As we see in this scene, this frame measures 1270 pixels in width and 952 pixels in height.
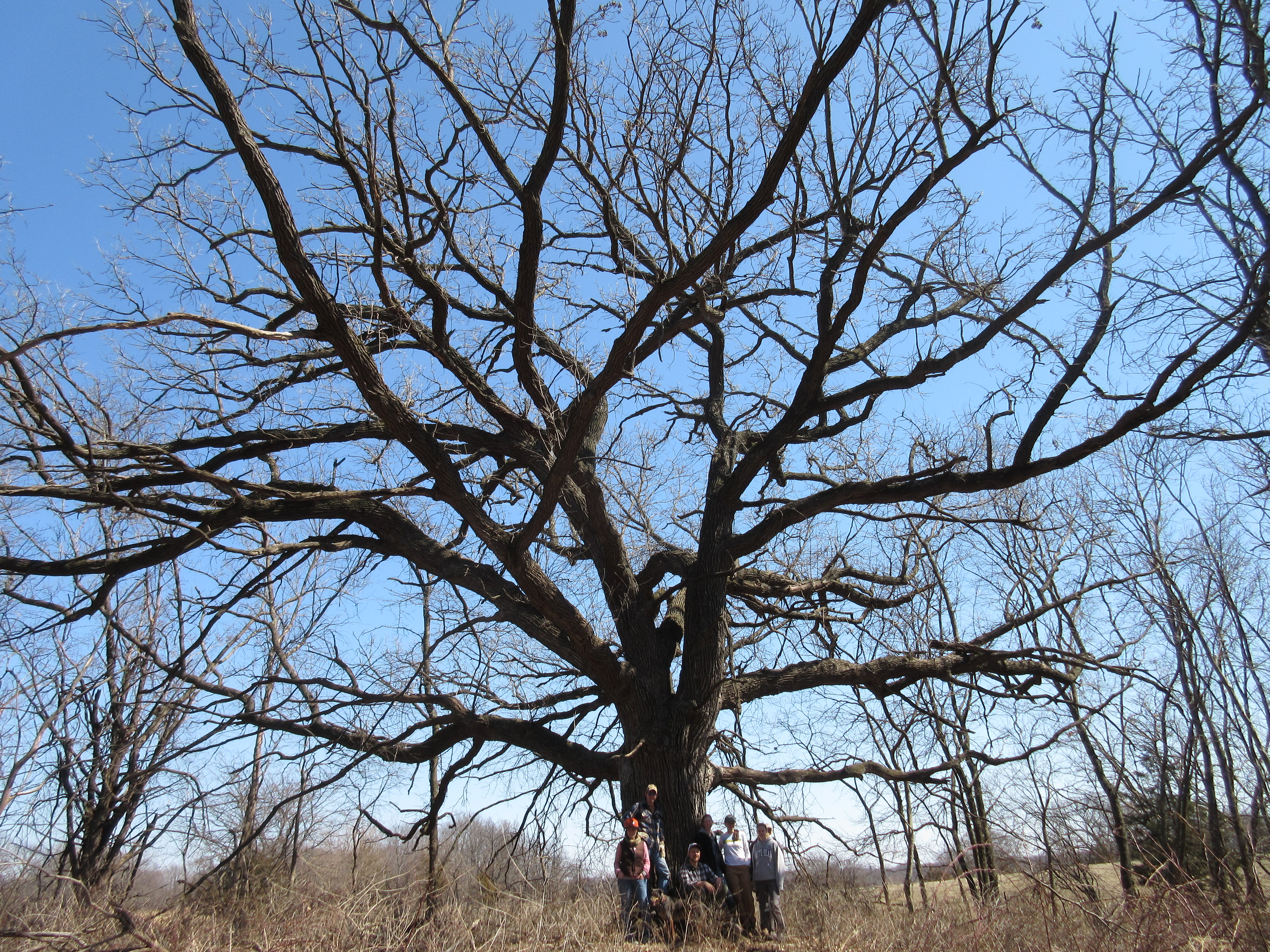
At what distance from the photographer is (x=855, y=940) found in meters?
5.30

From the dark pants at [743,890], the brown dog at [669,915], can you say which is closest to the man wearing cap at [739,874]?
the dark pants at [743,890]

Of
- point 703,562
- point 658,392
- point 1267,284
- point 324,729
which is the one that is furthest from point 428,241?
point 1267,284

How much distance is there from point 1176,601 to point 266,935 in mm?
16575

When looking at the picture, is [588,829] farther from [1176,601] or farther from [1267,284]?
[1176,601]

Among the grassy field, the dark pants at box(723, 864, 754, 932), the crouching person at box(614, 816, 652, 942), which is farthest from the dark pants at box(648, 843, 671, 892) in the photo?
the grassy field

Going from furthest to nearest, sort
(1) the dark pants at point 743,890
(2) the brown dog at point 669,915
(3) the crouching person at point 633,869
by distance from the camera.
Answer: (1) the dark pants at point 743,890
(3) the crouching person at point 633,869
(2) the brown dog at point 669,915

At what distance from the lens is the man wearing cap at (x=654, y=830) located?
7.09 meters

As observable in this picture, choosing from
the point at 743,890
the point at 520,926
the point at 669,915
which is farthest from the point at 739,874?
the point at 520,926

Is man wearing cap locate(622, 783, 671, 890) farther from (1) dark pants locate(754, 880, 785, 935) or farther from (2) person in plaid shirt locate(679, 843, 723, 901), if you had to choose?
(1) dark pants locate(754, 880, 785, 935)

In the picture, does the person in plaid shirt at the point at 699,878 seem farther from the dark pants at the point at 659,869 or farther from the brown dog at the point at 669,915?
the brown dog at the point at 669,915

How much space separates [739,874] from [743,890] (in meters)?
0.14

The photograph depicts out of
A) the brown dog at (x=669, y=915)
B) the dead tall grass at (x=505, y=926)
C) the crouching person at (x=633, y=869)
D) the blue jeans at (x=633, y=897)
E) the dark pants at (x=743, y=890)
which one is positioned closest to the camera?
the dead tall grass at (x=505, y=926)

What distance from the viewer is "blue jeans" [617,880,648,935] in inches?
253

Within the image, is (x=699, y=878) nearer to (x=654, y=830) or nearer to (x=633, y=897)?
(x=654, y=830)
